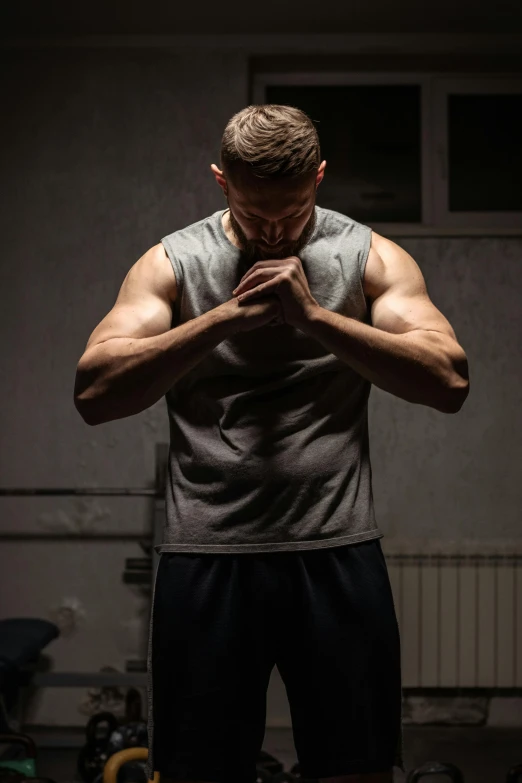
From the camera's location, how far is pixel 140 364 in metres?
1.23

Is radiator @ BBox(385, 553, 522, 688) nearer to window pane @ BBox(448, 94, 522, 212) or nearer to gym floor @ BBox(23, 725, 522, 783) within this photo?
gym floor @ BBox(23, 725, 522, 783)

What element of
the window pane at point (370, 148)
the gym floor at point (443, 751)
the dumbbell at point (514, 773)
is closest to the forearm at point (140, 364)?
the dumbbell at point (514, 773)

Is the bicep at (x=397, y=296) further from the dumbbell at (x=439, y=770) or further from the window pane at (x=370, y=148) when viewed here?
the window pane at (x=370, y=148)

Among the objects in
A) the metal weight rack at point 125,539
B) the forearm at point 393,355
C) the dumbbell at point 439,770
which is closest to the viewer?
the forearm at point 393,355

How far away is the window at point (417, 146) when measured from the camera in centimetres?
362

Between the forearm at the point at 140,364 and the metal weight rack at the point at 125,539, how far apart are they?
68.2 inches

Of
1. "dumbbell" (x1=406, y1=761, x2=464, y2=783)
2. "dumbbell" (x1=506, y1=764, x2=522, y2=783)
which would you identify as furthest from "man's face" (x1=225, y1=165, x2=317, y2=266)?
"dumbbell" (x1=506, y1=764, x2=522, y2=783)

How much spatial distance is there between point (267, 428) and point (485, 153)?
8.94ft

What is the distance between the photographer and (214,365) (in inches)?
53.1

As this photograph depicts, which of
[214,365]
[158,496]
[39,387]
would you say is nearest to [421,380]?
[214,365]

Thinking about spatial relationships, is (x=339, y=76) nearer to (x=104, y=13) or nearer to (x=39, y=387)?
(x=104, y=13)

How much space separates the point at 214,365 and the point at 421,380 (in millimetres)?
334

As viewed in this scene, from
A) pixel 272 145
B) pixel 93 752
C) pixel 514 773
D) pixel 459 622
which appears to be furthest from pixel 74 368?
pixel 272 145

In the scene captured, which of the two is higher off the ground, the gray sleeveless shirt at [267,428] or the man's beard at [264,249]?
the man's beard at [264,249]
